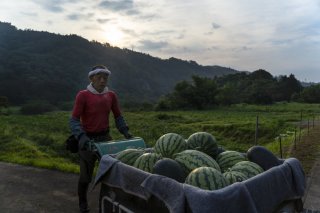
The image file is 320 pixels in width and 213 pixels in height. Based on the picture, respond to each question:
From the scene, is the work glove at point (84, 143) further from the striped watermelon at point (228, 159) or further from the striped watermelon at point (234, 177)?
the striped watermelon at point (234, 177)

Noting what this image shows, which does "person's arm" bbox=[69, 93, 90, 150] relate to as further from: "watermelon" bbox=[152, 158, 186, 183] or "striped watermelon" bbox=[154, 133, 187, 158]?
"watermelon" bbox=[152, 158, 186, 183]

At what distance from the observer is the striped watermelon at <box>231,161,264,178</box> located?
113 inches

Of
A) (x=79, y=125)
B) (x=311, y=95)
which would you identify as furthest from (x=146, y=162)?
(x=311, y=95)

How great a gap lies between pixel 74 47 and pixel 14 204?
92.4 meters

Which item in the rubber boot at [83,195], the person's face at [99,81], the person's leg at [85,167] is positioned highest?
the person's face at [99,81]

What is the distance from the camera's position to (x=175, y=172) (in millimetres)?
2701

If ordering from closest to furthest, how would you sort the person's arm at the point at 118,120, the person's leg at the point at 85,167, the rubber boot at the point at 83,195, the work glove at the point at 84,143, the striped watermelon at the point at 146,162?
the striped watermelon at the point at 146,162, the work glove at the point at 84,143, the person's leg at the point at 85,167, the rubber boot at the point at 83,195, the person's arm at the point at 118,120

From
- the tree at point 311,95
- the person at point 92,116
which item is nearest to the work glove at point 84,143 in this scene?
the person at point 92,116

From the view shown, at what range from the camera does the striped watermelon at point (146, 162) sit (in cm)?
300

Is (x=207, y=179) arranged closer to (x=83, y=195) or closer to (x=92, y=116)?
(x=92, y=116)

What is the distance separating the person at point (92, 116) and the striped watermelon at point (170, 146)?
163 cm

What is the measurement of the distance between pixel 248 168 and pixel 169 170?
639mm

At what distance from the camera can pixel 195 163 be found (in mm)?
2939

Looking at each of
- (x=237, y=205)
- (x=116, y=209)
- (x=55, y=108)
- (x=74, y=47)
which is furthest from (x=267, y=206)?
(x=74, y=47)
